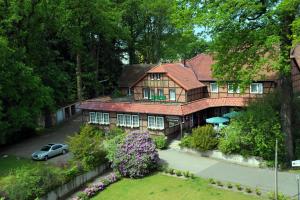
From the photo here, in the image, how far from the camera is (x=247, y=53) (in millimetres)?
25500

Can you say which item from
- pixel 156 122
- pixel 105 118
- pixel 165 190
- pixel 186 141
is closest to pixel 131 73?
pixel 105 118

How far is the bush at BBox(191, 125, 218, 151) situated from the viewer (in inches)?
1206

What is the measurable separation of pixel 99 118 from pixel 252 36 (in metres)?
21.4

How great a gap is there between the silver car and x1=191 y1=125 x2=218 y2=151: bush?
42.3 ft

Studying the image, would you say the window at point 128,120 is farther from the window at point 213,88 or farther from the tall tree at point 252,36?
the tall tree at point 252,36

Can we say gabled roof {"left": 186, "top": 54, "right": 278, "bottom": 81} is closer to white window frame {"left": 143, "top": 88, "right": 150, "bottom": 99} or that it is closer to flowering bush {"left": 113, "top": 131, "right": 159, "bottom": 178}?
white window frame {"left": 143, "top": 88, "right": 150, "bottom": 99}

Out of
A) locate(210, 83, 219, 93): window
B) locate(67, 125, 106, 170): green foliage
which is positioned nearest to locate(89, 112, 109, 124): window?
locate(67, 125, 106, 170): green foliage

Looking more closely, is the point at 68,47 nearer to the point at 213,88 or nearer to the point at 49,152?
the point at 49,152

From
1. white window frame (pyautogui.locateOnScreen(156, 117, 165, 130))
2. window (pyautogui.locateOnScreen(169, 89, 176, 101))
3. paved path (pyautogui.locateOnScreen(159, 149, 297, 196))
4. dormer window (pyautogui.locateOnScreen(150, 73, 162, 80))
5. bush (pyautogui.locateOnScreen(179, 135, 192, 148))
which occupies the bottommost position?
paved path (pyautogui.locateOnScreen(159, 149, 297, 196))

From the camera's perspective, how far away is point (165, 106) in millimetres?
35062

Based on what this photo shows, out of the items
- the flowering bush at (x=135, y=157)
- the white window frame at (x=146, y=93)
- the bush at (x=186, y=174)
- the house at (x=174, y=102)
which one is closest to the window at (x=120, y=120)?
the house at (x=174, y=102)

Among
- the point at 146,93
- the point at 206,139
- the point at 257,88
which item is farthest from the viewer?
the point at 146,93

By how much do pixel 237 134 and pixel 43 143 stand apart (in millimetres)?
21208

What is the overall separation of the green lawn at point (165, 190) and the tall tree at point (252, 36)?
756 cm
